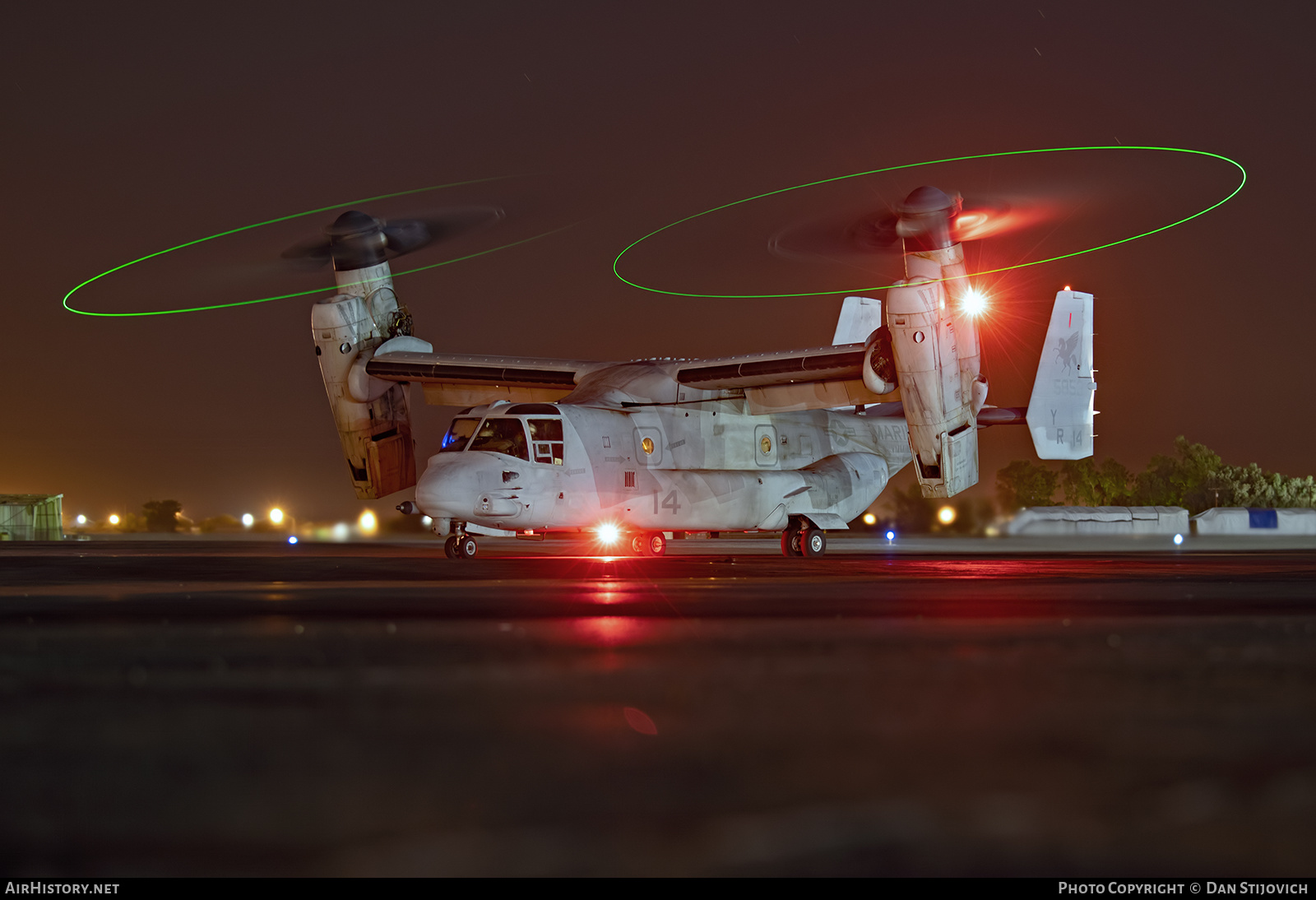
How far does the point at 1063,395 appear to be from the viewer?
2872cm

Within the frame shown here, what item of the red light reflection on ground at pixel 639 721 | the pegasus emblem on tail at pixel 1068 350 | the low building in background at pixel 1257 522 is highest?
the pegasus emblem on tail at pixel 1068 350

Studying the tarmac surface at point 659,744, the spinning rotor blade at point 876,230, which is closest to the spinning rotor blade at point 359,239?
the spinning rotor blade at point 876,230

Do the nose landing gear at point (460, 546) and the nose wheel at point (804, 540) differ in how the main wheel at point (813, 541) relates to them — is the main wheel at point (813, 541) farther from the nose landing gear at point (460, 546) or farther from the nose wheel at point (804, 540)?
the nose landing gear at point (460, 546)

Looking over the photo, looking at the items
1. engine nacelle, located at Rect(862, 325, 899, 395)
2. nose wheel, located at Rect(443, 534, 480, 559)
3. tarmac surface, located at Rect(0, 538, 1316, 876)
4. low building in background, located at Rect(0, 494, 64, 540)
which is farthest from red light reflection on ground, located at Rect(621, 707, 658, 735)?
low building in background, located at Rect(0, 494, 64, 540)

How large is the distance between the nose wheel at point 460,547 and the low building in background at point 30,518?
110ft

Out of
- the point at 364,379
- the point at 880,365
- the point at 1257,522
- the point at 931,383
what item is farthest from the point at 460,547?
the point at 1257,522

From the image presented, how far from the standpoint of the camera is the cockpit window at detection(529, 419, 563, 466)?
22.7m

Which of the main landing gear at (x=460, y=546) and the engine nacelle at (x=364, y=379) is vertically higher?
the engine nacelle at (x=364, y=379)

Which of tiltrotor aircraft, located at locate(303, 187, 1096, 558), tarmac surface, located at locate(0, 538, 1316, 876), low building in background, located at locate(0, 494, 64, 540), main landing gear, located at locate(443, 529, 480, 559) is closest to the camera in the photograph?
tarmac surface, located at locate(0, 538, 1316, 876)

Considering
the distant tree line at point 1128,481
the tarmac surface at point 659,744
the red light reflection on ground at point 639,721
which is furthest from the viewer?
the distant tree line at point 1128,481

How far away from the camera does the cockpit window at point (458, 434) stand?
22.7 meters

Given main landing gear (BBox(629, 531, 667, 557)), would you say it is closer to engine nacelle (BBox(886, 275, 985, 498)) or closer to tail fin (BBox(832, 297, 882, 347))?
engine nacelle (BBox(886, 275, 985, 498))

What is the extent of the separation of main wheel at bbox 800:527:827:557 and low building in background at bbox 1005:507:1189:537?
853 cm
